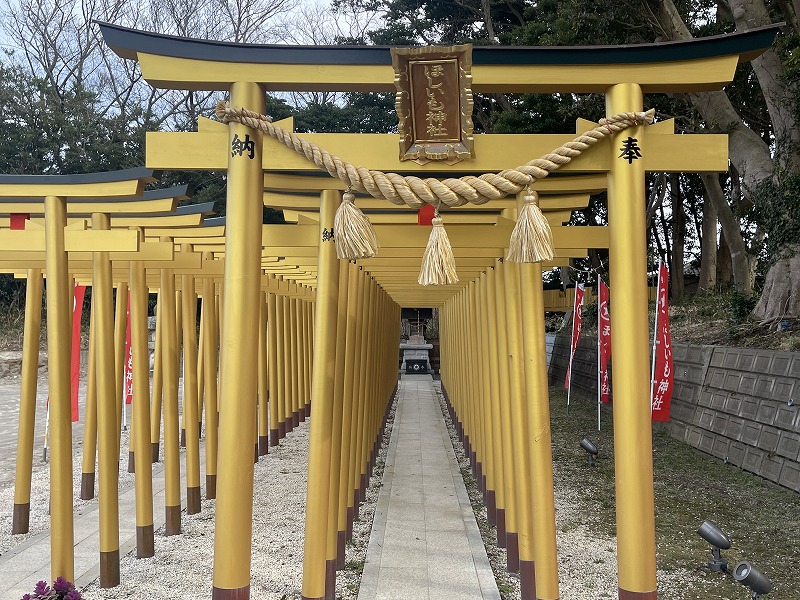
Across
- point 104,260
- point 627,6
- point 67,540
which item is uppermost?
point 627,6

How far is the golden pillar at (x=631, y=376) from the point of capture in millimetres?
3299

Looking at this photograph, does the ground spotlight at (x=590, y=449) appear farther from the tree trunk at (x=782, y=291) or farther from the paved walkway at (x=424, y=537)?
the tree trunk at (x=782, y=291)

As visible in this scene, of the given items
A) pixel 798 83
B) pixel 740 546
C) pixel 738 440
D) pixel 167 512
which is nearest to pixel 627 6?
pixel 798 83

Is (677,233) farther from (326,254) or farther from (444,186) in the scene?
(444,186)

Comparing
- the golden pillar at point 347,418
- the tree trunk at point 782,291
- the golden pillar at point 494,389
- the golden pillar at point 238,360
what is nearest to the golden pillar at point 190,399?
the golden pillar at point 347,418

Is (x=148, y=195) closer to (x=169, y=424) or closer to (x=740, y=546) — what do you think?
(x=169, y=424)

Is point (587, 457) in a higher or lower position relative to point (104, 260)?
lower

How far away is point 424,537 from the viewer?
6.29m

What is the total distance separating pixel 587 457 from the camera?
32.2 ft

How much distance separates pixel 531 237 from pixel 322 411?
61.4 inches

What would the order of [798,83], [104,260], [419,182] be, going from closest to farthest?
[419,182] → [104,260] → [798,83]

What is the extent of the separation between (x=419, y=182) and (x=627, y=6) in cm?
999

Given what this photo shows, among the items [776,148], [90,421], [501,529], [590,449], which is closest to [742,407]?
[590,449]

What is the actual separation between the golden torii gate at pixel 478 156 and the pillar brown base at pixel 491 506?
3.64 m
